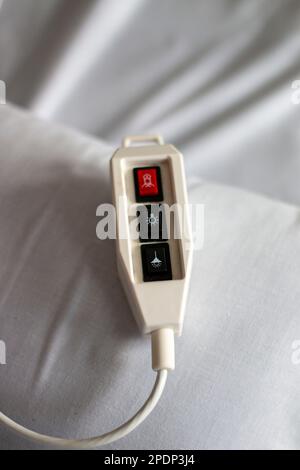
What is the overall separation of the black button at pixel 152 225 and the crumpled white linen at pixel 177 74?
242mm

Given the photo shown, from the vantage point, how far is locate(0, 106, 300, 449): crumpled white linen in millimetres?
395

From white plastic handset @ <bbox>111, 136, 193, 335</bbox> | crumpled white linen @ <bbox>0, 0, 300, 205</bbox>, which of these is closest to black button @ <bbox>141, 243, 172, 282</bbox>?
white plastic handset @ <bbox>111, 136, 193, 335</bbox>

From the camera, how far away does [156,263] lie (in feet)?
1.34

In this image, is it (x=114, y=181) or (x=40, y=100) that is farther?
(x=40, y=100)

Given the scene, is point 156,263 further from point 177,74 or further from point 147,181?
point 177,74

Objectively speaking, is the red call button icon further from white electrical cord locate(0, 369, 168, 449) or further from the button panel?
white electrical cord locate(0, 369, 168, 449)

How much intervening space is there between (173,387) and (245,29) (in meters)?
0.52

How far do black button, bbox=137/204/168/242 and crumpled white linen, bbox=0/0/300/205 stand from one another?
24cm

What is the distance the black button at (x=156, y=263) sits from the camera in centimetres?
41

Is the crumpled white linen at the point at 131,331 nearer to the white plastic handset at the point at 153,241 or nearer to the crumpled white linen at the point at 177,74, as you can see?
the white plastic handset at the point at 153,241

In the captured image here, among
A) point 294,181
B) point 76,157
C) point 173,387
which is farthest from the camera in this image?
point 294,181
